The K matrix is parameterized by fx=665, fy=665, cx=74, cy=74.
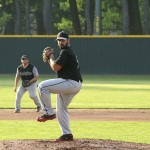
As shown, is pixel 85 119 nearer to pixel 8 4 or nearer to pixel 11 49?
pixel 11 49

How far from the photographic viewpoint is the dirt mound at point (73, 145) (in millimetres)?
10953

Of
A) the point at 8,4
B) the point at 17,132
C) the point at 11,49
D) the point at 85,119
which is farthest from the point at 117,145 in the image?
the point at 8,4

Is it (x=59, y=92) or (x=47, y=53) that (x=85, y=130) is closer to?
(x=59, y=92)

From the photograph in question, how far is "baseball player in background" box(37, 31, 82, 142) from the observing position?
1134 cm

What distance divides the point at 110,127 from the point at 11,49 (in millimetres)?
27986

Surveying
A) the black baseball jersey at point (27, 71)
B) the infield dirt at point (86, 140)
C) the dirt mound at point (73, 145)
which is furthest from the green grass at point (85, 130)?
the black baseball jersey at point (27, 71)

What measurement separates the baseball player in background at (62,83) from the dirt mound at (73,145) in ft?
1.35

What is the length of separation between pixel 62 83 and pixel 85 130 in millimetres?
4009

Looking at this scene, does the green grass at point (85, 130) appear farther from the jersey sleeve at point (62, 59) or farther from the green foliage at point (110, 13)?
the green foliage at point (110, 13)

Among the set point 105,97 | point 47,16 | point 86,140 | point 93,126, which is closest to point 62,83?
Result: point 86,140

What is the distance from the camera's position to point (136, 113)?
65.2 ft

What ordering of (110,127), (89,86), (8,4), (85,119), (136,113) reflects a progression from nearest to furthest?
(110,127), (85,119), (136,113), (89,86), (8,4)

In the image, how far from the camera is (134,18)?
172 feet

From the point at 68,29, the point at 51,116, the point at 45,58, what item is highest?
the point at 45,58
